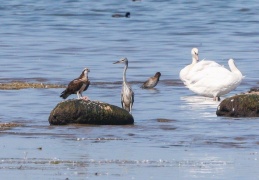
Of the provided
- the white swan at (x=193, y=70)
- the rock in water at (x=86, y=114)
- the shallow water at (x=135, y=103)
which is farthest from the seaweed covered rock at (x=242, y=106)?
the white swan at (x=193, y=70)

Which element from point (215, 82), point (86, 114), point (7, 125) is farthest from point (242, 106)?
point (7, 125)

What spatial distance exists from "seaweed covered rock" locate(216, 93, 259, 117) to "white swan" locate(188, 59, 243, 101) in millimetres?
3112

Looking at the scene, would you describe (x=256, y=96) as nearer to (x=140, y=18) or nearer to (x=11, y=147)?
(x=11, y=147)

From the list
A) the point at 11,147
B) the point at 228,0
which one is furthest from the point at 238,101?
the point at 228,0

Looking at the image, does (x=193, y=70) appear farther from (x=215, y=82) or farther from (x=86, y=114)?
(x=86, y=114)

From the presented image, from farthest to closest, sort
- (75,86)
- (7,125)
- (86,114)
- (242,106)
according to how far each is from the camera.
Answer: (75,86) < (242,106) < (86,114) < (7,125)

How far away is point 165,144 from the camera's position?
15.2 metres

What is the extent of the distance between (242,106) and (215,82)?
11.3 ft

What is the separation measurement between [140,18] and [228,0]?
51.5 ft

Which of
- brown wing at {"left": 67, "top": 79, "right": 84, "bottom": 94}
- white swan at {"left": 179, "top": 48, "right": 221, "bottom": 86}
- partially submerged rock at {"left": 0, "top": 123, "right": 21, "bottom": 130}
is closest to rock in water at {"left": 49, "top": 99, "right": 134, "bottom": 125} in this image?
partially submerged rock at {"left": 0, "top": 123, "right": 21, "bottom": 130}

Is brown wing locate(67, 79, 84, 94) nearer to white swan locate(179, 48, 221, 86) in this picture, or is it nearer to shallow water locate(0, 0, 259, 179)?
shallow water locate(0, 0, 259, 179)

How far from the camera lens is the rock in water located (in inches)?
678

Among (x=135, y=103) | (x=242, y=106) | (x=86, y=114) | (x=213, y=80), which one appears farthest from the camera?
(x=213, y=80)

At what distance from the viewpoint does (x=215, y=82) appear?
21.7 metres
